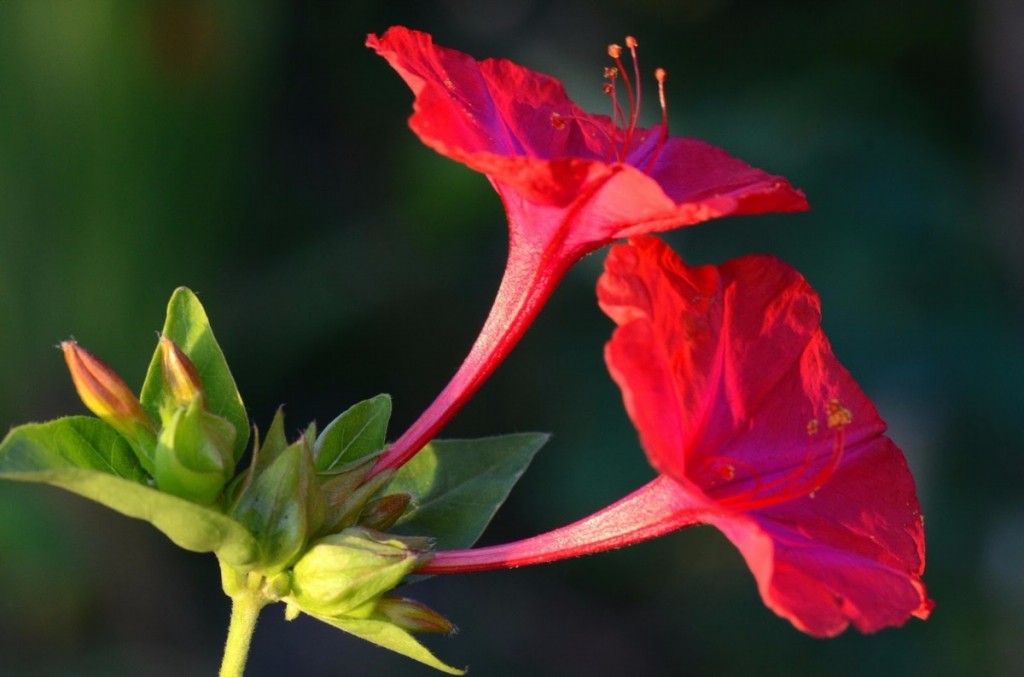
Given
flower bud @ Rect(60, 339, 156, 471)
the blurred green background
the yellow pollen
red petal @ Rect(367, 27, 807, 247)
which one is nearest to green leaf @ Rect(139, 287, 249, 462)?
flower bud @ Rect(60, 339, 156, 471)

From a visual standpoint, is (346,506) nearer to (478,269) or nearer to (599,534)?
(599,534)

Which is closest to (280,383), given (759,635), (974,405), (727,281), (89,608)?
(89,608)

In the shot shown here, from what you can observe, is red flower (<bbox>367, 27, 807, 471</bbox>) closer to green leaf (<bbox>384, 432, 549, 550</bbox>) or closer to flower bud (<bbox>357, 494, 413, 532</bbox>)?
flower bud (<bbox>357, 494, 413, 532</bbox>)

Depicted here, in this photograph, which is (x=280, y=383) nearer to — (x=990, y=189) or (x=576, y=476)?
(x=576, y=476)

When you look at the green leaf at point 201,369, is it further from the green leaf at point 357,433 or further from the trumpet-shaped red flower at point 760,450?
the trumpet-shaped red flower at point 760,450

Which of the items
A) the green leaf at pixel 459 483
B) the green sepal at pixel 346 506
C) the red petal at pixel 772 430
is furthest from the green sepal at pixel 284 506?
the red petal at pixel 772 430
